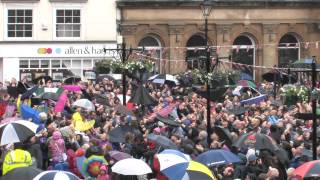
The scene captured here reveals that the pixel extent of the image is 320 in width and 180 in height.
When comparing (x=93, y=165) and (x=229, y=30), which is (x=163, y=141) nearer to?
(x=93, y=165)

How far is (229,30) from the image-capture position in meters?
46.7

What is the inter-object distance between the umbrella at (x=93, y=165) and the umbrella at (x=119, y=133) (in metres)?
3.65

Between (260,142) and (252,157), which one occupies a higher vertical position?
(260,142)

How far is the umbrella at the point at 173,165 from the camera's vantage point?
1241 cm

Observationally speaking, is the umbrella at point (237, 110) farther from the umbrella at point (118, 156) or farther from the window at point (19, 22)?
the window at point (19, 22)

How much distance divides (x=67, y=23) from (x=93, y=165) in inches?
1238

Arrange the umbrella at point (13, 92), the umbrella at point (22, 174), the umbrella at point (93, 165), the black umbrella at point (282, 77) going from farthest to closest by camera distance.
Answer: the black umbrella at point (282, 77)
the umbrella at point (13, 92)
the umbrella at point (93, 165)
the umbrella at point (22, 174)

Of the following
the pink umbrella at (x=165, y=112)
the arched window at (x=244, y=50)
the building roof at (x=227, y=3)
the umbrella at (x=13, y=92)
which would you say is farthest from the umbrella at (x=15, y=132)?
the arched window at (x=244, y=50)

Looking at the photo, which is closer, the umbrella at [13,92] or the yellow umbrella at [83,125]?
the yellow umbrella at [83,125]

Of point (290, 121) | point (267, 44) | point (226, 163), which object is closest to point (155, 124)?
point (290, 121)

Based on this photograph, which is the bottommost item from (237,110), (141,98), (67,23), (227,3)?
(237,110)

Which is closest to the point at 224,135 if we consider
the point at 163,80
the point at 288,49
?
the point at 163,80

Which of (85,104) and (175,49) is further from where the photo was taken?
(175,49)

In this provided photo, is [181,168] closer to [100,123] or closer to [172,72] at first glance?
[100,123]
